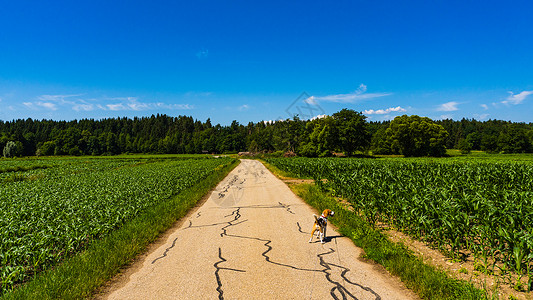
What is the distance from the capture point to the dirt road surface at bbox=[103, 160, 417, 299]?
446 cm

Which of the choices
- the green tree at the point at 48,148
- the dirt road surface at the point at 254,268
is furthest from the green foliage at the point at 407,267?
the green tree at the point at 48,148

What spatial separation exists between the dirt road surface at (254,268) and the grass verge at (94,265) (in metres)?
0.42

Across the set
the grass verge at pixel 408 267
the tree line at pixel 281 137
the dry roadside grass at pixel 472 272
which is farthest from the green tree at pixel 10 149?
the dry roadside grass at pixel 472 272

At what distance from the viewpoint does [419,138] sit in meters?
69.4

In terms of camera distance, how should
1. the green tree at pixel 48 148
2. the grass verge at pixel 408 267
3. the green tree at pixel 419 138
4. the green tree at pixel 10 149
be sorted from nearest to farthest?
the grass verge at pixel 408 267, the green tree at pixel 419 138, the green tree at pixel 10 149, the green tree at pixel 48 148

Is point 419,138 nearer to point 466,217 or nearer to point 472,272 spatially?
point 466,217

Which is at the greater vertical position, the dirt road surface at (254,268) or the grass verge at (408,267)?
the grass verge at (408,267)

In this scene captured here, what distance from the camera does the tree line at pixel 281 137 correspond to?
71.1 m

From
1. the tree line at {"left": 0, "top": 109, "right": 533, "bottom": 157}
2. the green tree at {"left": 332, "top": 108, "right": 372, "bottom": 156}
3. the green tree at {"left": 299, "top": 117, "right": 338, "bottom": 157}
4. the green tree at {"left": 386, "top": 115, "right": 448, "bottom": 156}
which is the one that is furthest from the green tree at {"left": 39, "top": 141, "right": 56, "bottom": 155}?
the green tree at {"left": 386, "top": 115, "right": 448, "bottom": 156}

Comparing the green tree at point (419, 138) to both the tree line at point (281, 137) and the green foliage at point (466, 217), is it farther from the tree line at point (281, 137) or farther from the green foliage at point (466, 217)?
the green foliage at point (466, 217)

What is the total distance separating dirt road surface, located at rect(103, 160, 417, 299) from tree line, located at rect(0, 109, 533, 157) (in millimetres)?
65409

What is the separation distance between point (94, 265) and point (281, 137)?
319 feet

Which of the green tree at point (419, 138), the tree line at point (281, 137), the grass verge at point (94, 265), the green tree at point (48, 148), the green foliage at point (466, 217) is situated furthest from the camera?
the green tree at point (48, 148)

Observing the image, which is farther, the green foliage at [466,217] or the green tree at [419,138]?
the green tree at [419,138]
